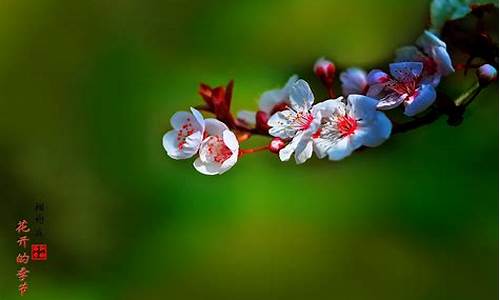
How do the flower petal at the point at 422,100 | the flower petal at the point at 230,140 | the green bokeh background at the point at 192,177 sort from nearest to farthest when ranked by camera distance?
1. the flower petal at the point at 422,100
2. the flower petal at the point at 230,140
3. the green bokeh background at the point at 192,177

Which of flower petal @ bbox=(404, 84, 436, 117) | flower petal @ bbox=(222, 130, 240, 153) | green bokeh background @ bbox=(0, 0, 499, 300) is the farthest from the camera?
green bokeh background @ bbox=(0, 0, 499, 300)

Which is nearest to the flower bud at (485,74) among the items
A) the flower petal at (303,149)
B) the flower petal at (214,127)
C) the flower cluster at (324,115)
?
the flower cluster at (324,115)

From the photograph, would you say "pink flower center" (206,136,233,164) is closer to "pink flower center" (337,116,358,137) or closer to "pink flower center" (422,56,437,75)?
"pink flower center" (337,116,358,137)

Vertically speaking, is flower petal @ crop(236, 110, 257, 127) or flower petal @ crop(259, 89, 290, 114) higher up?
flower petal @ crop(259, 89, 290, 114)

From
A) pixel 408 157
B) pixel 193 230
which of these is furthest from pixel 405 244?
pixel 193 230

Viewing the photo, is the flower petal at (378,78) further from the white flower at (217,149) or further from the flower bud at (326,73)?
the white flower at (217,149)

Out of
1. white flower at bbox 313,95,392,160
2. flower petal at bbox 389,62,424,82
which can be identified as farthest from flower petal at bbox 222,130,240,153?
flower petal at bbox 389,62,424,82
